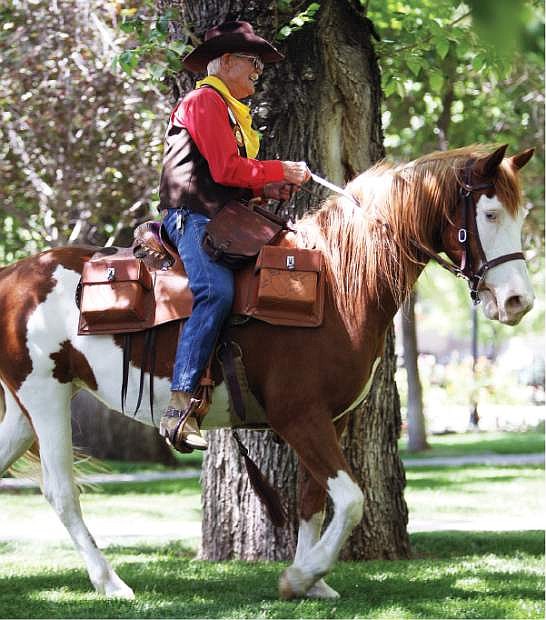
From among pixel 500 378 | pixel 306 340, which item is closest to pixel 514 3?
pixel 306 340

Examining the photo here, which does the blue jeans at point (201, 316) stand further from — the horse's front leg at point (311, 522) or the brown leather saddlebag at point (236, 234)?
the horse's front leg at point (311, 522)

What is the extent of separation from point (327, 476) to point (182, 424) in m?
0.69

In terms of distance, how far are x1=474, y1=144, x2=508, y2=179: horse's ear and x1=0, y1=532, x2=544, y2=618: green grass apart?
2035 mm

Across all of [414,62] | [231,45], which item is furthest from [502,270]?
[414,62]

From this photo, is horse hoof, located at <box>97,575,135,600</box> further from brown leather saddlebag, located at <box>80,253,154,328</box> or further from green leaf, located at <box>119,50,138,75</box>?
green leaf, located at <box>119,50,138,75</box>

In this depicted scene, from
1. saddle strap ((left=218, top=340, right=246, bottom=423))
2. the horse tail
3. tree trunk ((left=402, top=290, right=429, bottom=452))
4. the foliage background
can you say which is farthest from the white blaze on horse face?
tree trunk ((left=402, top=290, right=429, bottom=452))

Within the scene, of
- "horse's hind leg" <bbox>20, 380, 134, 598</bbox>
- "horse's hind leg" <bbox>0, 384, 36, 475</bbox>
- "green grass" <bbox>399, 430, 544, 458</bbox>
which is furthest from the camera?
"green grass" <bbox>399, 430, 544, 458</bbox>

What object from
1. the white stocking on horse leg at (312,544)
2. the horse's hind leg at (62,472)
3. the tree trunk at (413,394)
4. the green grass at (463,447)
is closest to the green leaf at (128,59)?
the horse's hind leg at (62,472)

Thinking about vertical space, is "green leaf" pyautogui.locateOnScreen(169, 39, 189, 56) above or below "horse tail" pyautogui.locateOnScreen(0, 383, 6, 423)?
above

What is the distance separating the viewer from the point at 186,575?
573 cm

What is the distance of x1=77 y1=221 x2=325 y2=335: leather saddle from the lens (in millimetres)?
4410

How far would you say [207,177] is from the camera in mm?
4664

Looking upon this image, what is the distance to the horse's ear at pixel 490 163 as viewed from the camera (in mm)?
4312

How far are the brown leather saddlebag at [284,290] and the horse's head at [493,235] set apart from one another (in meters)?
0.69
